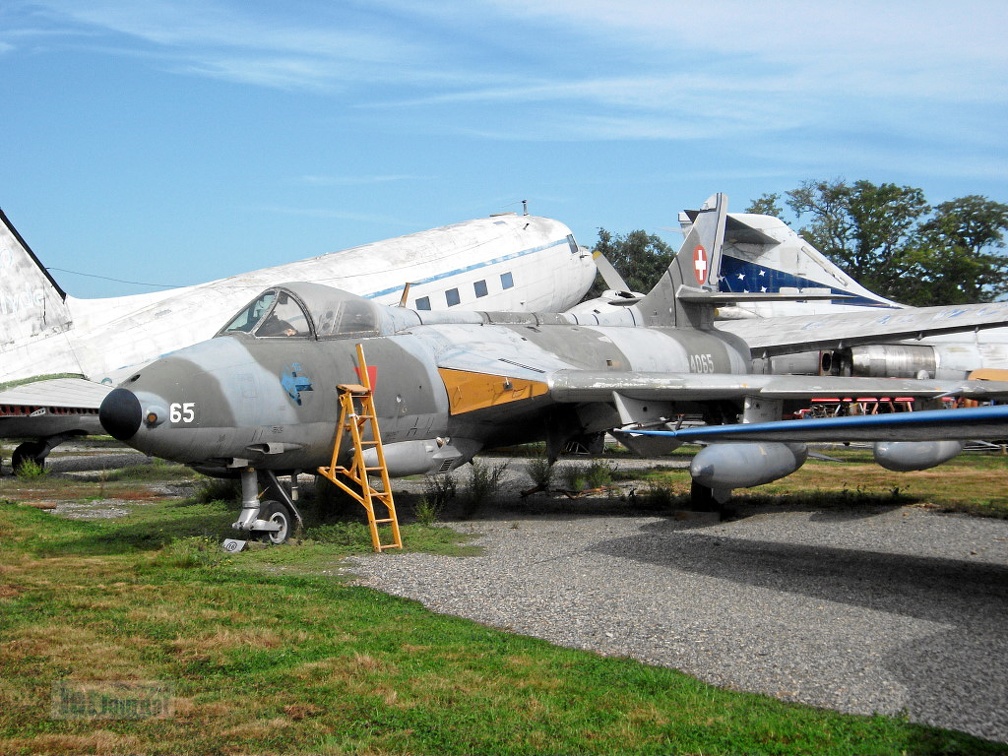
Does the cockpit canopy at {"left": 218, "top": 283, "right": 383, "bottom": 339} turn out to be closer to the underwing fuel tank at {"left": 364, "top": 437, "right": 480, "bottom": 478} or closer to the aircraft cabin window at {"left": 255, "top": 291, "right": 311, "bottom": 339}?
the aircraft cabin window at {"left": 255, "top": 291, "right": 311, "bottom": 339}

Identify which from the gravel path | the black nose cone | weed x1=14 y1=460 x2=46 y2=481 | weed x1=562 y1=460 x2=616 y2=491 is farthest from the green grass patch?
weed x1=14 y1=460 x2=46 y2=481

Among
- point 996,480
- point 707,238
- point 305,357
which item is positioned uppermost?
point 707,238

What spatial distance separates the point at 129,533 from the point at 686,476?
9627mm

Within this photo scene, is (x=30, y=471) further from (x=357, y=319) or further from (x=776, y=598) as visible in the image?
(x=776, y=598)

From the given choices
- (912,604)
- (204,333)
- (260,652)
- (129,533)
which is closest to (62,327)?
(204,333)

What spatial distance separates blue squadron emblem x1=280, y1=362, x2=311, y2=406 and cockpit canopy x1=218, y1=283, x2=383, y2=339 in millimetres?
568

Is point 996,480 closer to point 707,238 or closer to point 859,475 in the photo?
point 859,475

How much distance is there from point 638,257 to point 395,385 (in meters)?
47.3

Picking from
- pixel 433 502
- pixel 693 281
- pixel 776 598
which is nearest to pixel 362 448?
pixel 433 502

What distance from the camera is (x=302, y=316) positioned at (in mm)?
10727

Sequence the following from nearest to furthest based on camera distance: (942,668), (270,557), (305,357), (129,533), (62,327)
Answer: (942,668), (270,557), (305,357), (129,533), (62,327)

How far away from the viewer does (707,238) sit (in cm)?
1734

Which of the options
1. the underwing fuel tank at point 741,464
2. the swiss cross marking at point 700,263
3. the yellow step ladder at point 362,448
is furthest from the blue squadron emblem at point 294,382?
the swiss cross marking at point 700,263

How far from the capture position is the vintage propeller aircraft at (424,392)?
9.39 metres
